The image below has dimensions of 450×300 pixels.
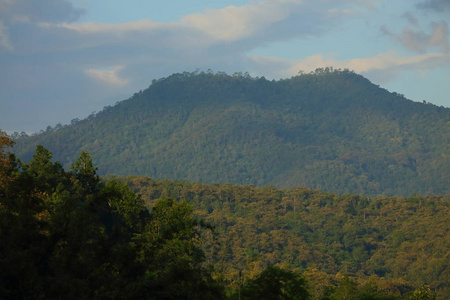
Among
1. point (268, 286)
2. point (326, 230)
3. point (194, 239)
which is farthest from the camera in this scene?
point (326, 230)

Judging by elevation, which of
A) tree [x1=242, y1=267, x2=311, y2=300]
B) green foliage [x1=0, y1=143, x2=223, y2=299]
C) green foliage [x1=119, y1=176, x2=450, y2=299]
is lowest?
green foliage [x1=119, y1=176, x2=450, y2=299]

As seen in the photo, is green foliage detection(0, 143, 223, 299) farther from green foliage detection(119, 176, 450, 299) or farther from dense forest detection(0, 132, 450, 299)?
green foliage detection(119, 176, 450, 299)

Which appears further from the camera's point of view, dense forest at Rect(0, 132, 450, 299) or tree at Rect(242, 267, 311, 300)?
tree at Rect(242, 267, 311, 300)

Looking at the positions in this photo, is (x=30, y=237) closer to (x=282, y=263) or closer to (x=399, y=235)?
(x=282, y=263)

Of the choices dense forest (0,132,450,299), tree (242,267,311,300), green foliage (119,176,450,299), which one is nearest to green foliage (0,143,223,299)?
dense forest (0,132,450,299)

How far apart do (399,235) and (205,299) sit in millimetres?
81197

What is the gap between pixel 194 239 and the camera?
211 feet

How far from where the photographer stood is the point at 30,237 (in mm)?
20578

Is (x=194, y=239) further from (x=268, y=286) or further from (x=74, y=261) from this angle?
(x=74, y=261)

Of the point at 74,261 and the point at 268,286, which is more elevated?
the point at 74,261

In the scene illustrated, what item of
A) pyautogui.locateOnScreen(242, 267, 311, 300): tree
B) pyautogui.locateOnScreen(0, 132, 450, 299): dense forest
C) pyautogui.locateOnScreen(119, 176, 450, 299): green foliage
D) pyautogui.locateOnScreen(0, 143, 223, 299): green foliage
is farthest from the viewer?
pyautogui.locateOnScreen(119, 176, 450, 299): green foliage

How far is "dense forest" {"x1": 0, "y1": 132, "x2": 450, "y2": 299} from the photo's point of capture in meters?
20.8

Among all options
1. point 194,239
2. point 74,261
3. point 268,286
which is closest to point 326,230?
point 194,239

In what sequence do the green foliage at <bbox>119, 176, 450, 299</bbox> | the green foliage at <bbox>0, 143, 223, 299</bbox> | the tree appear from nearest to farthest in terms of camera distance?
the green foliage at <bbox>0, 143, 223, 299</bbox>
the tree
the green foliage at <bbox>119, 176, 450, 299</bbox>
